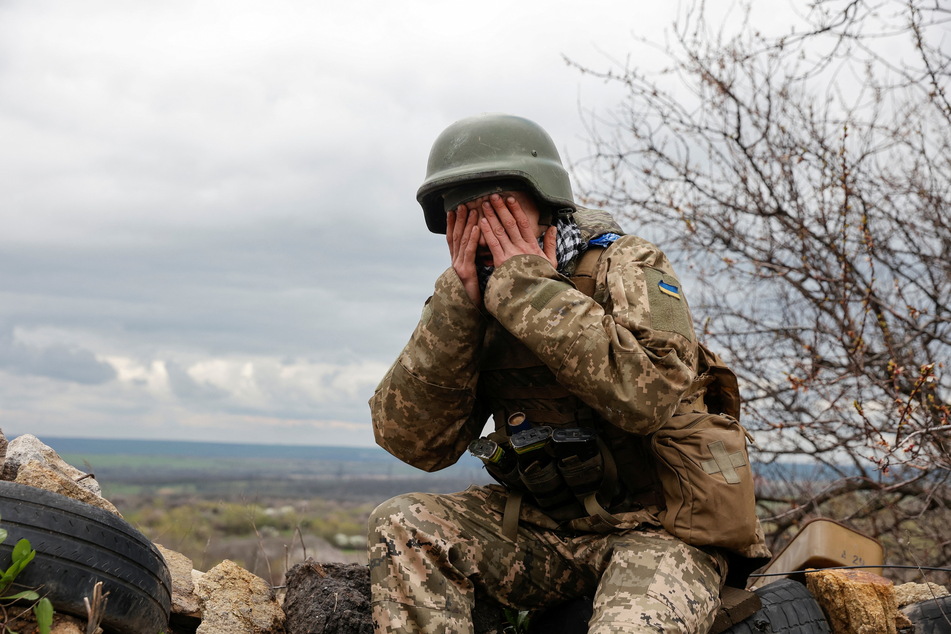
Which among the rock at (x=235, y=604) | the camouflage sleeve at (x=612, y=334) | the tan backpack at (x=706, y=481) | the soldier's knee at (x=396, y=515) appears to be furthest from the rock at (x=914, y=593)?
the rock at (x=235, y=604)

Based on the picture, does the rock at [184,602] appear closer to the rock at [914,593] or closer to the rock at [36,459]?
the rock at [36,459]

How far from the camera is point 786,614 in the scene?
3506 millimetres

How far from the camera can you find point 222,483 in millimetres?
85438

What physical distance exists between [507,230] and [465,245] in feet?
0.54

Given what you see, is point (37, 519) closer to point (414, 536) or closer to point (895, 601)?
point (414, 536)

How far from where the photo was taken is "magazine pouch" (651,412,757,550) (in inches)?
116

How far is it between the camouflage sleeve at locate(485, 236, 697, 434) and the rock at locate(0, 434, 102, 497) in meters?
1.79

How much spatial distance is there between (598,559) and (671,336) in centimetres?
86

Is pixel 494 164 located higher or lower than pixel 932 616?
higher

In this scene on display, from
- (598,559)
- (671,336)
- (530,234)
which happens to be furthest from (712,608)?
(530,234)

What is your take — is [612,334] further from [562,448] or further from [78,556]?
[78,556]

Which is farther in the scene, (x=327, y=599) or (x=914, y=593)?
(x=914, y=593)

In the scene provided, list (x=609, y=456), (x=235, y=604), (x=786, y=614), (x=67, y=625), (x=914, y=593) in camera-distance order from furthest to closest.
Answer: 1. (x=914, y=593)
2. (x=235, y=604)
3. (x=786, y=614)
4. (x=609, y=456)
5. (x=67, y=625)

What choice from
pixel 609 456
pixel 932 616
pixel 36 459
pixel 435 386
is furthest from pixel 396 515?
pixel 932 616
